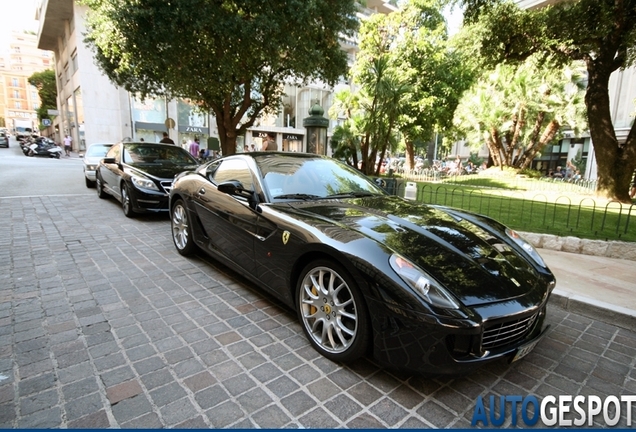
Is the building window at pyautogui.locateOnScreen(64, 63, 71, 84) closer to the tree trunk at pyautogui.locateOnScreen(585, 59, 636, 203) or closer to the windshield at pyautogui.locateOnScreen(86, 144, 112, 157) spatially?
the windshield at pyautogui.locateOnScreen(86, 144, 112, 157)

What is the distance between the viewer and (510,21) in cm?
932

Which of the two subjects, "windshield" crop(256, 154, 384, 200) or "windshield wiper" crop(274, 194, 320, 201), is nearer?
"windshield wiper" crop(274, 194, 320, 201)

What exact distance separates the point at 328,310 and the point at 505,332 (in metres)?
1.16

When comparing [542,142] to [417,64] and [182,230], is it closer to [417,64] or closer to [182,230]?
[417,64]

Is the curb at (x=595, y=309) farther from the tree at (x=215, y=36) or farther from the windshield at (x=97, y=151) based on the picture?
the windshield at (x=97, y=151)

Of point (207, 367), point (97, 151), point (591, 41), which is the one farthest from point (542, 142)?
point (207, 367)

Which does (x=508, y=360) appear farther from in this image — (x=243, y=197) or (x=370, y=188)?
(x=243, y=197)

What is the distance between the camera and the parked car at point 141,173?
6633mm

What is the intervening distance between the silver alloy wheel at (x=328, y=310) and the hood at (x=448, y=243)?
0.43 m

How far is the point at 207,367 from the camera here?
2.40 m

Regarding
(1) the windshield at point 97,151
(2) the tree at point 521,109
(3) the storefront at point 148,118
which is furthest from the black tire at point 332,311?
(3) the storefront at point 148,118

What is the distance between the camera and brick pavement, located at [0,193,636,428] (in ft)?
6.57

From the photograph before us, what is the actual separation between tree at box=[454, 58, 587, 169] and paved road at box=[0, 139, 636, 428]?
788 inches

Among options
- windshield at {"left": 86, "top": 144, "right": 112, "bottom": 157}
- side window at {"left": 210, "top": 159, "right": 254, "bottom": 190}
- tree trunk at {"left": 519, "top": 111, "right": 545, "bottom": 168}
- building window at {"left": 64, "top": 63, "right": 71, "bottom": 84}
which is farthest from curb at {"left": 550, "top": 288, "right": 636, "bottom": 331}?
building window at {"left": 64, "top": 63, "right": 71, "bottom": 84}
